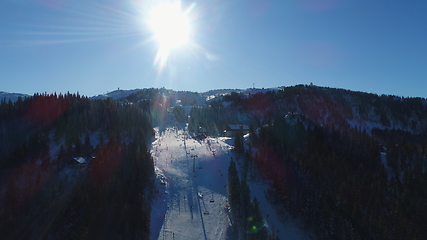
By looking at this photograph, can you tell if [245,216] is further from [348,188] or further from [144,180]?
[348,188]

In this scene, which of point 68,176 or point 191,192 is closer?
point 191,192

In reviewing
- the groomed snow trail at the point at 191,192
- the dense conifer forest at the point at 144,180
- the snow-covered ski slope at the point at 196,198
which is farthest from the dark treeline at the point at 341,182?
the groomed snow trail at the point at 191,192

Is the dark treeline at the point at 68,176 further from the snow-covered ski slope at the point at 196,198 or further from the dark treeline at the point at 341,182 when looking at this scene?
the dark treeline at the point at 341,182

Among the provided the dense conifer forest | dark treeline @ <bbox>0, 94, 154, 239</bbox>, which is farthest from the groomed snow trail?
dark treeline @ <bbox>0, 94, 154, 239</bbox>

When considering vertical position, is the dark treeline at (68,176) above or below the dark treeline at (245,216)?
above

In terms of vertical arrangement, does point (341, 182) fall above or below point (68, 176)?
below

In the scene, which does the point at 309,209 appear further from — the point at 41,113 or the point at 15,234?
the point at 41,113

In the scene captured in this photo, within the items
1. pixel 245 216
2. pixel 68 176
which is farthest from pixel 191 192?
pixel 68 176
